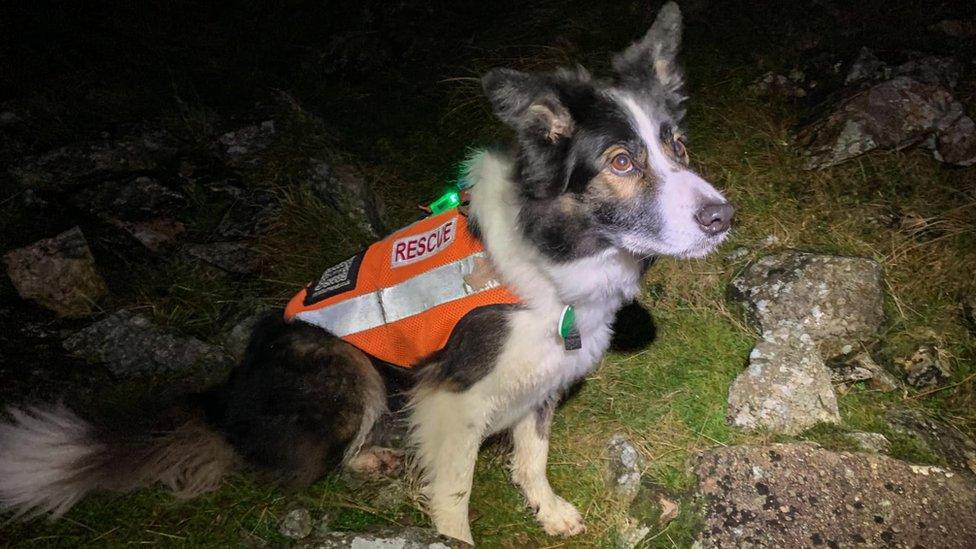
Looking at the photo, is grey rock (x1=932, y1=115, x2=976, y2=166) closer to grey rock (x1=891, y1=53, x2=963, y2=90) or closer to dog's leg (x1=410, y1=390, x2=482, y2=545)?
grey rock (x1=891, y1=53, x2=963, y2=90)

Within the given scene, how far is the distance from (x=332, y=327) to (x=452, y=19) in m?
3.29

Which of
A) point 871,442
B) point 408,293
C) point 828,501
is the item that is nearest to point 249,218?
point 408,293

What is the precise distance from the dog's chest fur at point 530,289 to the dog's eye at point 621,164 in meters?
0.31

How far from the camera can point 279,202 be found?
4.23 meters

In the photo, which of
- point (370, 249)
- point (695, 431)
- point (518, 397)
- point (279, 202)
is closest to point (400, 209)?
point (279, 202)

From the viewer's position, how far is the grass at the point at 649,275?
304 cm

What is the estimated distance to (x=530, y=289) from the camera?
2.48 m

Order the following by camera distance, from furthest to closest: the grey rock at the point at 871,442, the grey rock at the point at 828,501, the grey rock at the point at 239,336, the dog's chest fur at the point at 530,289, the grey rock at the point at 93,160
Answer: the grey rock at the point at 93,160
the grey rock at the point at 239,336
the grey rock at the point at 871,442
the grey rock at the point at 828,501
the dog's chest fur at the point at 530,289

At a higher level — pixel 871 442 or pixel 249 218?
pixel 249 218

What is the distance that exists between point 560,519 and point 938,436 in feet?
6.02

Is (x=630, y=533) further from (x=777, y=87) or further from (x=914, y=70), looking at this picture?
(x=914, y=70)

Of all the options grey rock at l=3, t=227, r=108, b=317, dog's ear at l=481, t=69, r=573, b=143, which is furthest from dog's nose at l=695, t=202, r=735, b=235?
grey rock at l=3, t=227, r=108, b=317

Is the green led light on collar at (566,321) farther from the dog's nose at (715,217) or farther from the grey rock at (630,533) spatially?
the grey rock at (630,533)

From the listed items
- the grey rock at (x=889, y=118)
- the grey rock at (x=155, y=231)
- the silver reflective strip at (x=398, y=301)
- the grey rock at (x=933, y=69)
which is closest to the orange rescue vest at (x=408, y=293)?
the silver reflective strip at (x=398, y=301)
